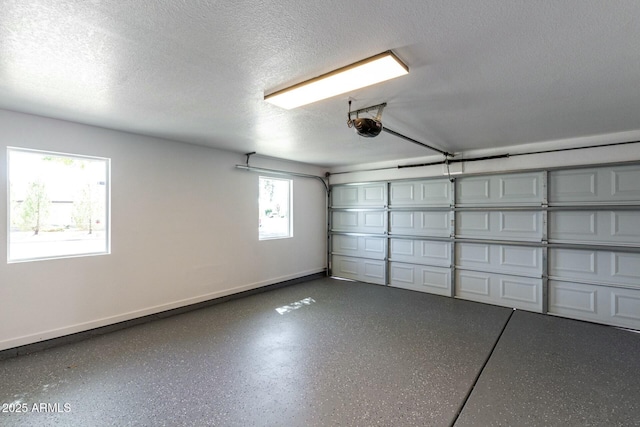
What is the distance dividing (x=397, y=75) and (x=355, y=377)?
2.30 meters

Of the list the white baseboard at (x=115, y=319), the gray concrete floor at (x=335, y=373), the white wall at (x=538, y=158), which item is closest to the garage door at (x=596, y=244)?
the white wall at (x=538, y=158)

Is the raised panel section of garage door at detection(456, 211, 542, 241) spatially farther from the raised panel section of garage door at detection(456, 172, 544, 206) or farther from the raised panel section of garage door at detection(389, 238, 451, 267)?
the raised panel section of garage door at detection(389, 238, 451, 267)

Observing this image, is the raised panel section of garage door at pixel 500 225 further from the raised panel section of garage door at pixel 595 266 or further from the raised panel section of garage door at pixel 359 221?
the raised panel section of garage door at pixel 359 221

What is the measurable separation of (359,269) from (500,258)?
247cm

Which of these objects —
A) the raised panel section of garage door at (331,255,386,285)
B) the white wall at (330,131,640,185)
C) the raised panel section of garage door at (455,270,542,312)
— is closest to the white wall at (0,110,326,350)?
the raised panel section of garage door at (331,255,386,285)

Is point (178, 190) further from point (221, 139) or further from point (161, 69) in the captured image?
point (161, 69)

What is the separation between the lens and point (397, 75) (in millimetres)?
1983

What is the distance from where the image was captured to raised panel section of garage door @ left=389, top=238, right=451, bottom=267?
16.1 feet

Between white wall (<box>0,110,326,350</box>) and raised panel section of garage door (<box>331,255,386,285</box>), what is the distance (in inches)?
49.9

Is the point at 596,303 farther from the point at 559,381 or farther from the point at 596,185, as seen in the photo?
the point at 559,381

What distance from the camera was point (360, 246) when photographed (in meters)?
5.94

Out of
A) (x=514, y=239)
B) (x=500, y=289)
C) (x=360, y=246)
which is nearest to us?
(x=514, y=239)

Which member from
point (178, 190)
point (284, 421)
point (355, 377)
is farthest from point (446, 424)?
point (178, 190)

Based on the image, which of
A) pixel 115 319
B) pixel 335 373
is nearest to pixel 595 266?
pixel 335 373
